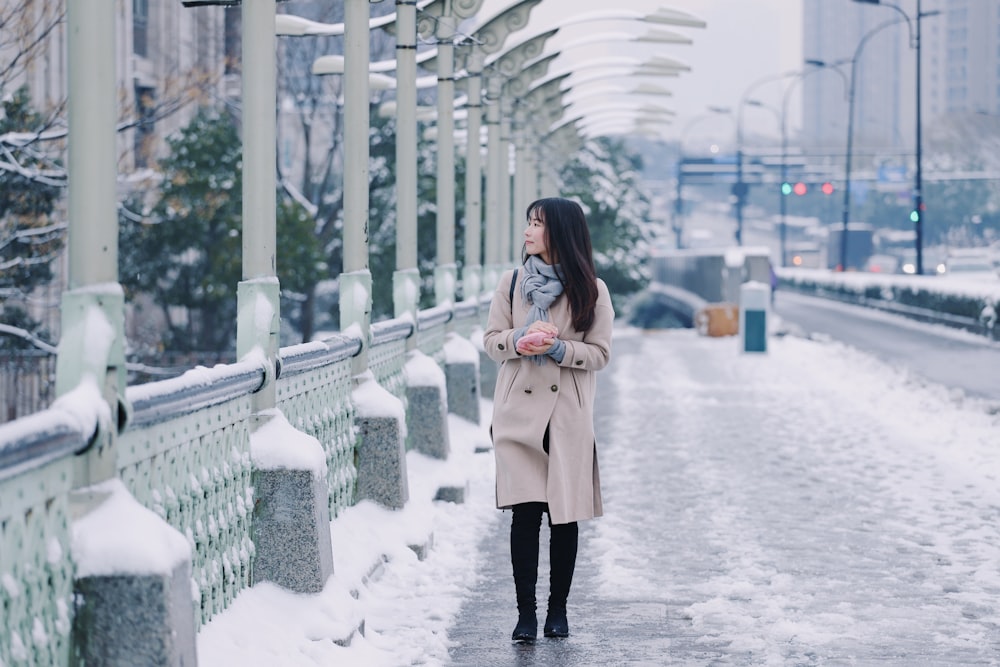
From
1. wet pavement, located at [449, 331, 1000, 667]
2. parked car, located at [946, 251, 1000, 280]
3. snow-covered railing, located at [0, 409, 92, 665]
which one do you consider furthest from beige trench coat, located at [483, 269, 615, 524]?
parked car, located at [946, 251, 1000, 280]

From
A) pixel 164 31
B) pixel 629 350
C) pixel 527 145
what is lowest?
pixel 629 350

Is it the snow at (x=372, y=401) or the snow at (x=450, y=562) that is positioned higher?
the snow at (x=372, y=401)

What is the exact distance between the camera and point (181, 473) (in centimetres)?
580

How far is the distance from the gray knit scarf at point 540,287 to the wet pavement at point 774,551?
140 centimetres

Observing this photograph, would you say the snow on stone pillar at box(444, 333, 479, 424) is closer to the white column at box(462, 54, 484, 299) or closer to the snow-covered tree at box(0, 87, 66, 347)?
the white column at box(462, 54, 484, 299)

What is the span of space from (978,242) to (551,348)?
107126 millimetres

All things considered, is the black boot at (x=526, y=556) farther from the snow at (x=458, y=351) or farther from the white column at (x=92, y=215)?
the snow at (x=458, y=351)

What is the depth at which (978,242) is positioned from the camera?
358 feet

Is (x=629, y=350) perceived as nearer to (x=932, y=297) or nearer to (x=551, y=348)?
(x=932, y=297)

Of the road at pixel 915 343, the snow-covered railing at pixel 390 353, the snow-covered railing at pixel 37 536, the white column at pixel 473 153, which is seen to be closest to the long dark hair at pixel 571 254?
the snow-covered railing at pixel 37 536

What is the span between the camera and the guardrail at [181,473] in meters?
4.29

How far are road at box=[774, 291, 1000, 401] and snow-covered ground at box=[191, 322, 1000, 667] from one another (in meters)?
5.81

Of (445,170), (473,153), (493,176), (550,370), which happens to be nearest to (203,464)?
(550,370)

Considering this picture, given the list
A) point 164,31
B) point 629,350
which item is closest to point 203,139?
point 164,31
